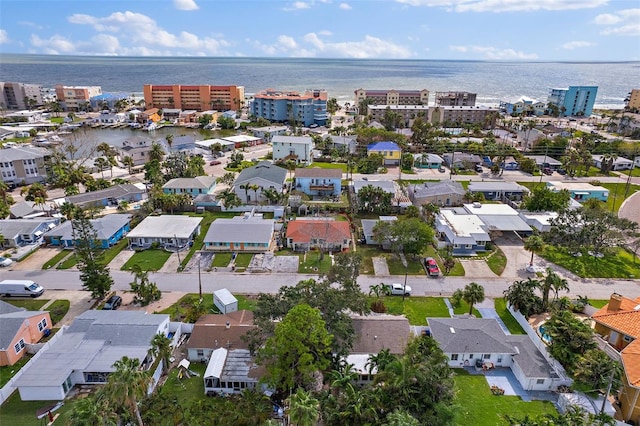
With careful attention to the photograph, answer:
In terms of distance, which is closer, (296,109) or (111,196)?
(111,196)

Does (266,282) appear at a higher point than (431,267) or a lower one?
lower

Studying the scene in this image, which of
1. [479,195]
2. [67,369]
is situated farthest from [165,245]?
[479,195]

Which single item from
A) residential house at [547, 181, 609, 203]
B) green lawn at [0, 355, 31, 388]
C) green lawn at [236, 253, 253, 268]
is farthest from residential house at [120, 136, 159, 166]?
residential house at [547, 181, 609, 203]

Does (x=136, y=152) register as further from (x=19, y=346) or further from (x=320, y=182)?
(x=19, y=346)

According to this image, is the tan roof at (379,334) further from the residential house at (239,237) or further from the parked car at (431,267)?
the residential house at (239,237)

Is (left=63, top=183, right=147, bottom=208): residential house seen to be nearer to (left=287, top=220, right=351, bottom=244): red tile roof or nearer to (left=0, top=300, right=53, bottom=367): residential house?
(left=0, top=300, right=53, bottom=367): residential house

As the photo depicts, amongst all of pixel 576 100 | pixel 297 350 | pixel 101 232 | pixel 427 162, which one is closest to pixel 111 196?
pixel 101 232

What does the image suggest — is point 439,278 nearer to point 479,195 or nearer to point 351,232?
point 351,232
